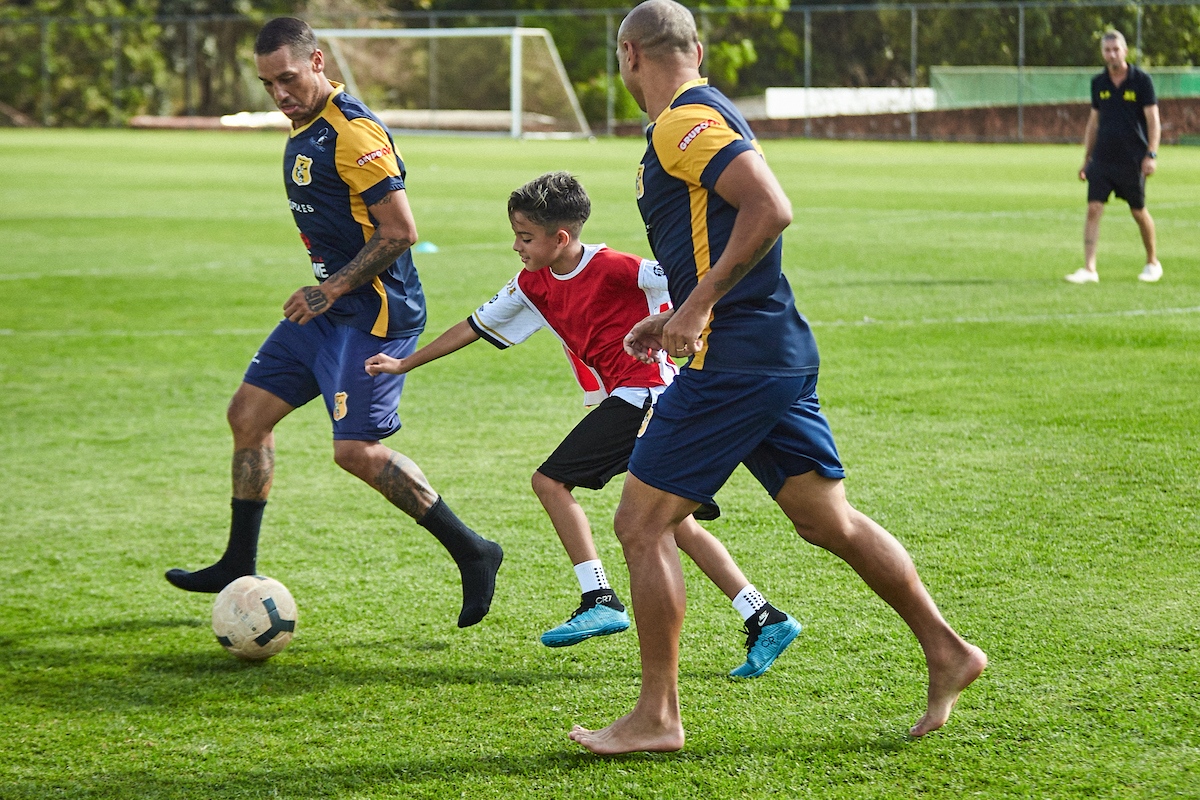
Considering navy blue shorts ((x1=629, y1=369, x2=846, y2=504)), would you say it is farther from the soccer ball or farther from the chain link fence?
the chain link fence

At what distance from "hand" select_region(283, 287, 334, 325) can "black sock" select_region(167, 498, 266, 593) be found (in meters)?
0.78

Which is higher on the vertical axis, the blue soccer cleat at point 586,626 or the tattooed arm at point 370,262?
A: the tattooed arm at point 370,262

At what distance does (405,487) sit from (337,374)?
0.51 meters

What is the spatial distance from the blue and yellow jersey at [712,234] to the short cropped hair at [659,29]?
0.12 meters

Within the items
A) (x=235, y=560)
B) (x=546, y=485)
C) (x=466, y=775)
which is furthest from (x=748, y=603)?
(x=235, y=560)

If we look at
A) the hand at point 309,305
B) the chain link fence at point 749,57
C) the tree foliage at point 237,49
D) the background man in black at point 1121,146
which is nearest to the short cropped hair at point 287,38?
the hand at point 309,305

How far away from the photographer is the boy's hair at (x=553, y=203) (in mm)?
4676

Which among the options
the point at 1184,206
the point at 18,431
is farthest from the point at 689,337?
the point at 1184,206

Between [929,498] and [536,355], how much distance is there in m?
4.63

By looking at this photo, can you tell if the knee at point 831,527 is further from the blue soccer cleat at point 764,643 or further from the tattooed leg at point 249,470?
the tattooed leg at point 249,470

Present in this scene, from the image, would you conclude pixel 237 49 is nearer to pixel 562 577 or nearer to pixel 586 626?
pixel 562 577

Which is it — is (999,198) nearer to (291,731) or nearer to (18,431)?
(18,431)

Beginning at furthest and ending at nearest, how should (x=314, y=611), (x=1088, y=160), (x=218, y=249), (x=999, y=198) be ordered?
(x=999, y=198) < (x=218, y=249) < (x=1088, y=160) < (x=314, y=611)

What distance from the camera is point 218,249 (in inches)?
680
